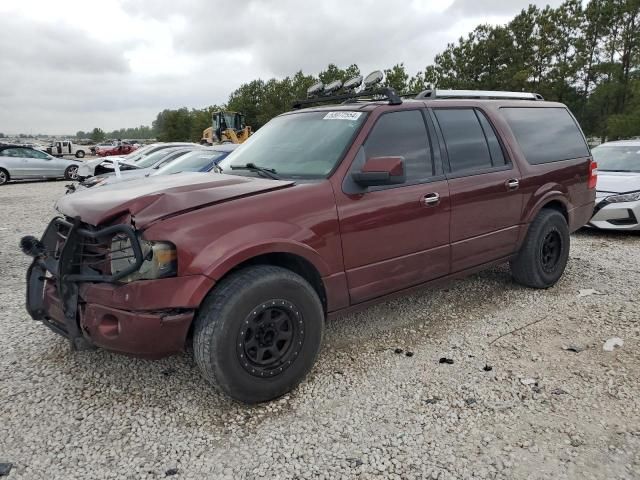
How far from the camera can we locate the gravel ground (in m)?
2.44

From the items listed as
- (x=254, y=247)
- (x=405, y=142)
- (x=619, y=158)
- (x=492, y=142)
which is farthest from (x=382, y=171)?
(x=619, y=158)

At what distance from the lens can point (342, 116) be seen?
11.9 feet

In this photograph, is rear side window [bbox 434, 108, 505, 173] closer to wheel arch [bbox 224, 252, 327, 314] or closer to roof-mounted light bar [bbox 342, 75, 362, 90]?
roof-mounted light bar [bbox 342, 75, 362, 90]

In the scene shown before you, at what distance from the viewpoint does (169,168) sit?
8523 mm

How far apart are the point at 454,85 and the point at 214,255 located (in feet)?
116

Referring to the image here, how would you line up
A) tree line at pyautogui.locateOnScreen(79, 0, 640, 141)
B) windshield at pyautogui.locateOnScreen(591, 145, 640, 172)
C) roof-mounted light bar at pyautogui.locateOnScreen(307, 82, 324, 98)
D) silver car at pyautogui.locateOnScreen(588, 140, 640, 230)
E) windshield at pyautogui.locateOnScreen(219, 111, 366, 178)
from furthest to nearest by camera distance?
tree line at pyautogui.locateOnScreen(79, 0, 640, 141), windshield at pyautogui.locateOnScreen(591, 145, 640, 172), silver car at pyautogui.locateOnScreen(588, 140, 640, 230), roof-mounted light bar at pyautogui.locateOnScreen(307, 82, 324, 98), windshield at pyautogui.locateOnScreen(219, 111, 366, 178)

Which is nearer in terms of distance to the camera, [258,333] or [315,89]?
[258,333]

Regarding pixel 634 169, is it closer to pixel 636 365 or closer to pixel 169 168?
pixel 636 365

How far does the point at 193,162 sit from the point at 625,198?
6857 mm

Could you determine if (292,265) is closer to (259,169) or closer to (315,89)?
(259,169)

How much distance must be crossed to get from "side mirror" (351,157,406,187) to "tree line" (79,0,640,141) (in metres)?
27.1

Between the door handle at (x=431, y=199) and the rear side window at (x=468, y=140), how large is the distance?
0.34 m

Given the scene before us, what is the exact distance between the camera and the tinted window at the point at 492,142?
4258mm

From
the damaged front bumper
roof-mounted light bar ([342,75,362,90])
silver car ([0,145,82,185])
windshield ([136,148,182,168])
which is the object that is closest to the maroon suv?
A: the damaged front bumper
